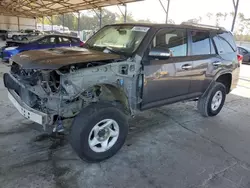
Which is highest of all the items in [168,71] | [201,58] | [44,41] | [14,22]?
[14,22]

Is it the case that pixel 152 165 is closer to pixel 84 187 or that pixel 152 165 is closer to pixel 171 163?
pixel 171 163

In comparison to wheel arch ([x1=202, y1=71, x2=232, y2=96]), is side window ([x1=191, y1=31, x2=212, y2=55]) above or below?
above

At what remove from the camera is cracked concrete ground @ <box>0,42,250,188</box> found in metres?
2.52

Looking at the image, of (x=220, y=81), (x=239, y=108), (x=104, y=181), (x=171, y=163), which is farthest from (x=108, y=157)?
(x=239, y=108)

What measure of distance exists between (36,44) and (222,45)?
7626 mm

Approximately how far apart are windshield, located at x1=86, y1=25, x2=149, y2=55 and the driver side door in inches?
9.8

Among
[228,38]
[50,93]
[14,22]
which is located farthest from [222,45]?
[14,22]

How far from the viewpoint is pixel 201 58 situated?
3.96m

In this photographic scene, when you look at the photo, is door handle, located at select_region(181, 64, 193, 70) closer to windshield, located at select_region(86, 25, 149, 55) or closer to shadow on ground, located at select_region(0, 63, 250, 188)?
windshield, located at select_region(86, 25, 149, 55)

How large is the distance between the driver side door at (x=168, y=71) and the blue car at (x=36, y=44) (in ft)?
21.0

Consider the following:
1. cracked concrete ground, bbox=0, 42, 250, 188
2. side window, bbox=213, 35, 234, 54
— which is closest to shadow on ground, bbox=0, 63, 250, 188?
cracked concrete ground, bbox=0, 42, 250, 188

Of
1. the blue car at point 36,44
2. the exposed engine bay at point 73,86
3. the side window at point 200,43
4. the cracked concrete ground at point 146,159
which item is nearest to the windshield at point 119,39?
the exposed engine bay at point 73,86

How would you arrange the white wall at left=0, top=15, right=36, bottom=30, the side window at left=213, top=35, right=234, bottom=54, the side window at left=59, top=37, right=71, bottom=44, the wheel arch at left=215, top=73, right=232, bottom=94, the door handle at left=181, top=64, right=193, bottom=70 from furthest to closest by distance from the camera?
the white wall at left=0, top=15, right=36, bottom=30, the side window at left=59, top=37, right=71, bottom=44, the wheel arch at left=215, top=73, right=232, bottom=94, the side window at left=213, top=35, right=234, bottom=54, the door handle at left=181, top=64, right=193, bottom=70

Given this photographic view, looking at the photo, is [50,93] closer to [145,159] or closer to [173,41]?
[145,159]
